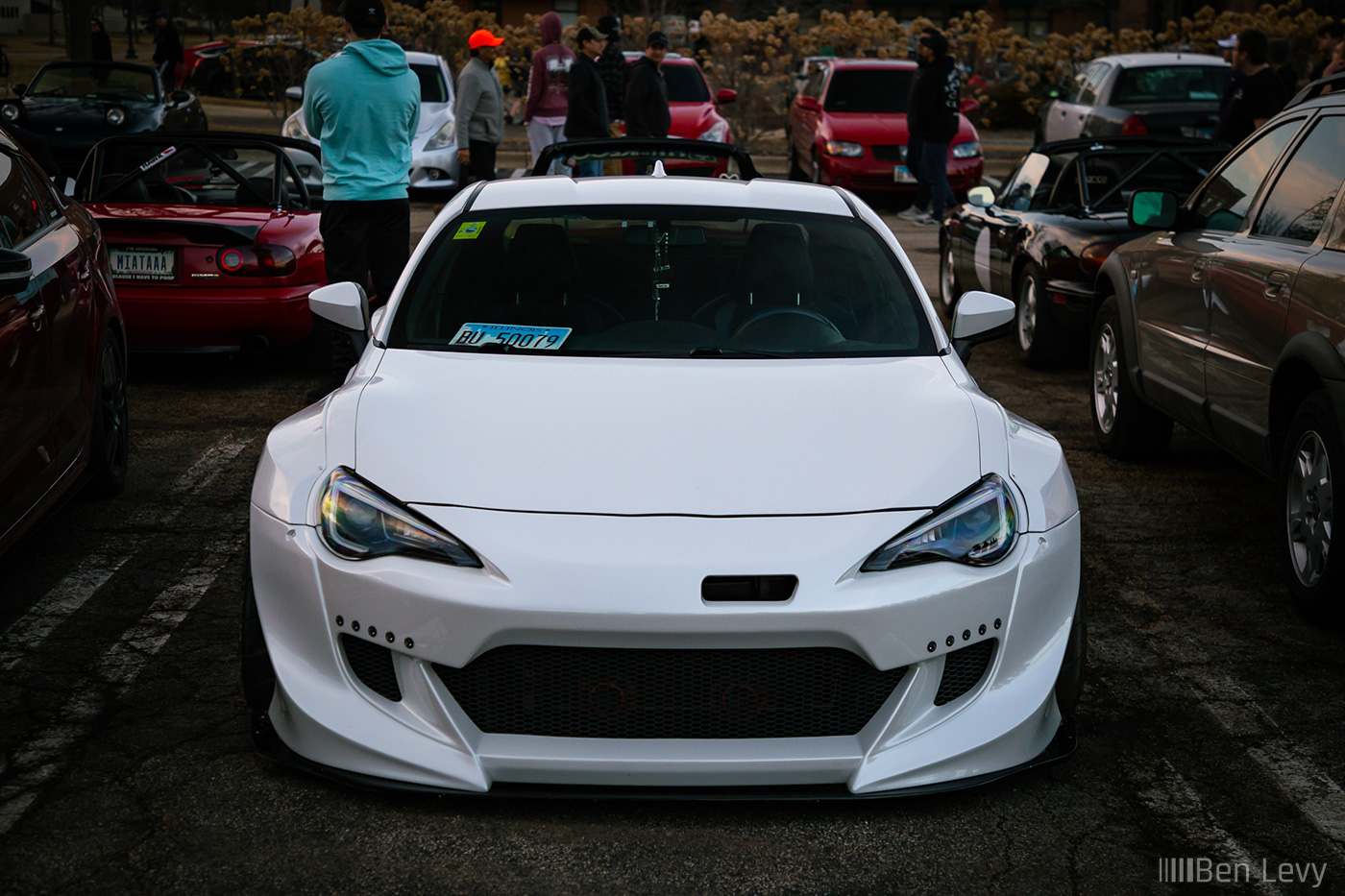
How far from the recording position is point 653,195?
15.1 feet

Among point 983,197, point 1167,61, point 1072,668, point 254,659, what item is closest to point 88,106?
point 983,197

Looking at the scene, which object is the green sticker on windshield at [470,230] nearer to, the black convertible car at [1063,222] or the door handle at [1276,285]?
the door handle at [1276,285]

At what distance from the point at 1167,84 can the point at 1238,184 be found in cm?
1167

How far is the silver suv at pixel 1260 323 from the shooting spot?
448cm

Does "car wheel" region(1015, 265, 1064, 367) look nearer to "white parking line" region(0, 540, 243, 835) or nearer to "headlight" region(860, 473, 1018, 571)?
"white parking line" region(0, 540, 243, 835)

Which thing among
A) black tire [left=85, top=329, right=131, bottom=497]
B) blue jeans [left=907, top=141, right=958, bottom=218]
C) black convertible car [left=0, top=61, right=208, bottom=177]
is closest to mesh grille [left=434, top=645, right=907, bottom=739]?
black tire [left=85, top=329, right=131, bottom=497]

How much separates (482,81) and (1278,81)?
6.56 meters

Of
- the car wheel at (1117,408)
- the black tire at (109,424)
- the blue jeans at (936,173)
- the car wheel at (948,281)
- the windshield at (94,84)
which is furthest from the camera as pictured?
the windshield at (94,84)

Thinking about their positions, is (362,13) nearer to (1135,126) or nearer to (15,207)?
(15,207)

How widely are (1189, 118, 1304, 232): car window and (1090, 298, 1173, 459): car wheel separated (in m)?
0.76

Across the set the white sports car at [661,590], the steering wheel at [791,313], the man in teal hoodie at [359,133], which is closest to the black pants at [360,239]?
the man in teal hoodie at [359,133]

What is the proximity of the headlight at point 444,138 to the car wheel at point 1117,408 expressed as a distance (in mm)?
10810

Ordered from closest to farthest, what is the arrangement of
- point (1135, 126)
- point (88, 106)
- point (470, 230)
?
1. point (470, 230)
2. point (1135, 126)
3. point (88, 106)

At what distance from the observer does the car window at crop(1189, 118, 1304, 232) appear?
5516 millimetres
